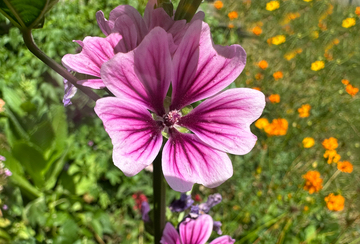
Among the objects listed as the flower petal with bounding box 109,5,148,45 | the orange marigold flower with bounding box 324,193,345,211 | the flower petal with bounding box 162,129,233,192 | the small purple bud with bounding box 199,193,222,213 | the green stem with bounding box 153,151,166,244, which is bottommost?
the orange marigold flower with bounding box 324,193,345,211

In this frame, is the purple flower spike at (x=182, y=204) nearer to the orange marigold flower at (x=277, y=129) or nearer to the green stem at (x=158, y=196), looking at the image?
the green stem at (x=158, y=196)

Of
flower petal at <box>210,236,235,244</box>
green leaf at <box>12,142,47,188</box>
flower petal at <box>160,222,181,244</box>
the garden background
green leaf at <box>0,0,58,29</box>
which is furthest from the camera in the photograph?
the garden background

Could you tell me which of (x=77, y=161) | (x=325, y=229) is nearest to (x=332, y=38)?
(x=325, y=229)

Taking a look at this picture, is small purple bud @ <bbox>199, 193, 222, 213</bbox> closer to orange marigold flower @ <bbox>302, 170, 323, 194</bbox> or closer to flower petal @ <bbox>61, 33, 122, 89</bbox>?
flower petal @ <bbox>61, 33, 122, 89</bbox>

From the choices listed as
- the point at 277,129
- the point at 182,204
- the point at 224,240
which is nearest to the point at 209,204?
the point at 182,204

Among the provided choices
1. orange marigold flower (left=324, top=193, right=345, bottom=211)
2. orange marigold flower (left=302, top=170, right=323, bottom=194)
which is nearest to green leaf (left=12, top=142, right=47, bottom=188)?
orange marigold flower (left=302, top=170, right=323, bottom=194)

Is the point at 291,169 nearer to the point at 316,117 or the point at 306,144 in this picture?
the point at 306,144

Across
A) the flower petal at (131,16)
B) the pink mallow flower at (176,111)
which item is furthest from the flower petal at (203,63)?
the flower petal at (131,16)

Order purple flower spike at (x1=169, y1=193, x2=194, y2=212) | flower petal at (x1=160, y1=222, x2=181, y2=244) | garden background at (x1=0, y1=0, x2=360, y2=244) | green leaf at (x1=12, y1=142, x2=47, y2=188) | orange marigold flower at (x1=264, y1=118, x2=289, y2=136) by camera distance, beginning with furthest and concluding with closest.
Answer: orange marigold flower at (x1=264, y1=118, x2=289, y2=136)
garden background at (x1=0, y1=0, x2=360, y2=244)
green leaf at (x1=12, y1=142, x2=47, y2=188)
purple flower spike at (x1=169, y1=193, x2=194, y2=212)
flower petal at (x1=160, y1=222, x2=181, y2=244)
